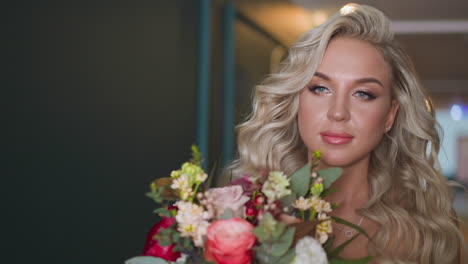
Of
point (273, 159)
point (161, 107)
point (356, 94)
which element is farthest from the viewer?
point (161, 107)

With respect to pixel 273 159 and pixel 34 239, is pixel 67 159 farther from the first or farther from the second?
pixel 273 159

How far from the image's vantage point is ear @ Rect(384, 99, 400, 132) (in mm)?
1970

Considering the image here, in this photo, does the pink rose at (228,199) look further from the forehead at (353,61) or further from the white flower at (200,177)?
the forehead at (353,61)

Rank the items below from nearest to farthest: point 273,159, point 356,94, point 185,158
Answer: point 356,94 → point 273,159 → point 185,158

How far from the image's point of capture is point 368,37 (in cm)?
190

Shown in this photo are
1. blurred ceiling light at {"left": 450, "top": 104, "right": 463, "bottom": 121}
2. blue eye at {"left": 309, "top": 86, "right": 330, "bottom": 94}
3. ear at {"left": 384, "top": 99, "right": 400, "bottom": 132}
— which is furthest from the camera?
blurred ceiling light at {"left": 450, "top": 104, "right": 463, "bottom": 121}

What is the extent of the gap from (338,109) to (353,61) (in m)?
0.18

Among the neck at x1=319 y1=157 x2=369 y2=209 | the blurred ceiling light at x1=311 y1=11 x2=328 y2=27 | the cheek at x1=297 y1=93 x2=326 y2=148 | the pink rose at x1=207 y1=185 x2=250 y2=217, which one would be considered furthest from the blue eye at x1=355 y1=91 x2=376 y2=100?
the blurred ceiling light at x1=311 y1=11 x2=328 y2=27

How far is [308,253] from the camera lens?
113 centimetres

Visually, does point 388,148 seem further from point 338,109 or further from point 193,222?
point 193,222

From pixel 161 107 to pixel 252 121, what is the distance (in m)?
1.70

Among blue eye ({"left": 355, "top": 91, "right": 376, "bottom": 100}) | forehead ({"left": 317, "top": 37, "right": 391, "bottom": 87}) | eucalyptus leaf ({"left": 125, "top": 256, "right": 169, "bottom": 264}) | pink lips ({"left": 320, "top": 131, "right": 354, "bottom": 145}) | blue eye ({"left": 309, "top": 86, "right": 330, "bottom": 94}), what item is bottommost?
eucalyptus leaf ({"left": 125, "top": 256, "right": 169, "bottom": 264})

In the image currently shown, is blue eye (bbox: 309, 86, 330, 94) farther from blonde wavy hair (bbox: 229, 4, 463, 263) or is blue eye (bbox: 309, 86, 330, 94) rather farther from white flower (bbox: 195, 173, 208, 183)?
white flower (bbox: 195, 173, 208, 183)

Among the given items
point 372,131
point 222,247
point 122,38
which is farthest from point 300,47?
point 122,38
